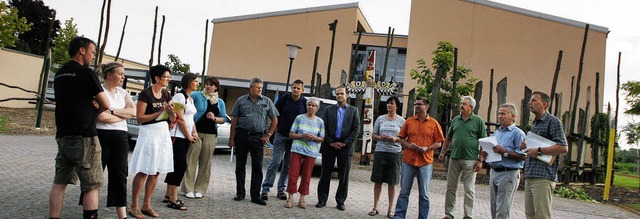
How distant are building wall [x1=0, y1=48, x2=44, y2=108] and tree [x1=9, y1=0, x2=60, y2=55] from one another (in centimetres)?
1333

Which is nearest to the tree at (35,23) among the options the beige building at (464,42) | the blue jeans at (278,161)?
the beige building at (464,42)

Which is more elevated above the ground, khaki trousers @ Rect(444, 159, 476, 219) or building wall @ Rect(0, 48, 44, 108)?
building wall @ Rect(0, 48, 44, 108)

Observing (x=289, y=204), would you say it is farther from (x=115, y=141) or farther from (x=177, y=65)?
(x=177, y=65)

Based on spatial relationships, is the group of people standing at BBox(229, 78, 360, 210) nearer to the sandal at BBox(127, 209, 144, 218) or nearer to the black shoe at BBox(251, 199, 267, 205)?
the black shoe at BBox(251, 199, 267, 205)

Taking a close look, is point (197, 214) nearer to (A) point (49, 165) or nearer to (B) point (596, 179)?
(A) point (49, 165)

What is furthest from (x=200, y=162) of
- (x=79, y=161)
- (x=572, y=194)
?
(x=572, y=194)

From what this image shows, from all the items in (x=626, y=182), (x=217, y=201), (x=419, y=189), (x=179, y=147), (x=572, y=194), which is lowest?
(x=626, y=182)

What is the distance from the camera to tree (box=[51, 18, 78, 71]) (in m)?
31.2

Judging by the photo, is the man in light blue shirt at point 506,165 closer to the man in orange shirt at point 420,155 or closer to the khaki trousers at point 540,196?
the khaki trousers at point 540,196

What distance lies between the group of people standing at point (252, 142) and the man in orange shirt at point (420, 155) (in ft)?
0.04

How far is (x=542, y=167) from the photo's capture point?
475 centimetres

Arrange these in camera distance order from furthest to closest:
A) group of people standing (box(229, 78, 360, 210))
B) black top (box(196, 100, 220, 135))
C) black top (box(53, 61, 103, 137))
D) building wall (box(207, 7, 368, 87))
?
building wall (box(207, 7, 368, 87))
group of people standing (box(229, 78, 360, 210))
black top (box(196, 100, 220, 135))
black top (box(53, 61, 103, 137))

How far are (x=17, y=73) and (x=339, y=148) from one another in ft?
78.9

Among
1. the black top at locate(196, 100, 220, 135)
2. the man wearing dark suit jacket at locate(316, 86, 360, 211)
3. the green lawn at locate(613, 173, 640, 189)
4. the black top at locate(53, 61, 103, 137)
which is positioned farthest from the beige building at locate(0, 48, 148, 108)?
the green lawn at locate(613, 173, 640, 189)
